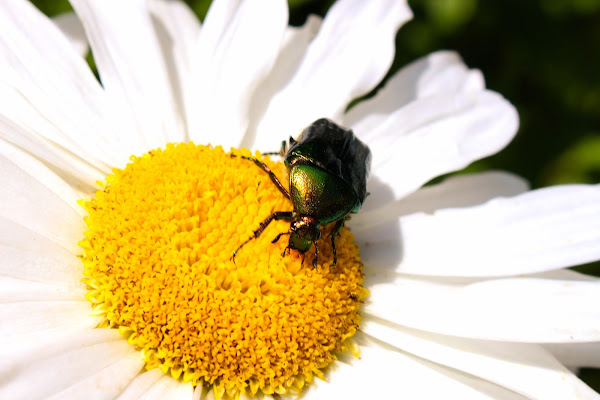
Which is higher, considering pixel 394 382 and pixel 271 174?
pixel 271 174

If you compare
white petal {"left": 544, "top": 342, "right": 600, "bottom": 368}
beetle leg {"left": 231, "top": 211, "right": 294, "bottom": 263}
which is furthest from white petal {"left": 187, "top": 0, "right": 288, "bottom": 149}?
white petal {"left": 544, "top": 342, "right": 600, "bottom": 368}

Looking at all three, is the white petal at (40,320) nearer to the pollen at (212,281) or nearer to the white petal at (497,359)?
the pollen at (212,281)

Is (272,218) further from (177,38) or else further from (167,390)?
(177,38)

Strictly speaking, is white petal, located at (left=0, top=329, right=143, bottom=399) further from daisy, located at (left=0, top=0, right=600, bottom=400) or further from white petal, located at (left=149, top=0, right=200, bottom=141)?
white petal, located at (left=149, top=0, right=200, bottom=141)

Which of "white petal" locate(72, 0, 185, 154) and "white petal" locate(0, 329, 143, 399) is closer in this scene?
"white petal" locate(0, 329, 143, 399)

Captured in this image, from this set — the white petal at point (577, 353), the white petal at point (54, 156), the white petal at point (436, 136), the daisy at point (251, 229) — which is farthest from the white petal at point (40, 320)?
the white petal at point (577, 353)

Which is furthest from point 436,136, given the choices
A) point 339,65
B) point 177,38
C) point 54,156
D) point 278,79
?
point 54,156
